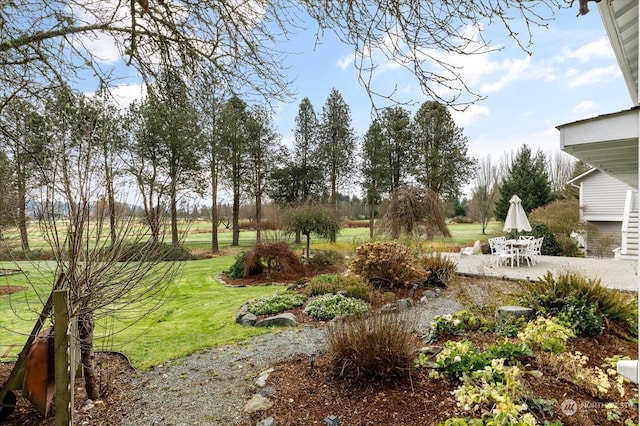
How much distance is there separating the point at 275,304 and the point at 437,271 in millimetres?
4023

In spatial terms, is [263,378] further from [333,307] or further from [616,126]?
[616,126]

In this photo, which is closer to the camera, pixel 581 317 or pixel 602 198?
pixel 581 317

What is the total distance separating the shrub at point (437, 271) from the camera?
8.26 meters

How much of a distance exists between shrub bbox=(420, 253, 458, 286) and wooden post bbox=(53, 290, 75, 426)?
6856mm

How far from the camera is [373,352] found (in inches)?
128

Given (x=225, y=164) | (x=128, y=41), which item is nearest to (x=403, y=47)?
(x=128, y=41)

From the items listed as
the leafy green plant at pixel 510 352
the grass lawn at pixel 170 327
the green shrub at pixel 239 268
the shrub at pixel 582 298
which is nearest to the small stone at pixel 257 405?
the grass lawn at pixel 170 327

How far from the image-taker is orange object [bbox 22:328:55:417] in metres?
2.77

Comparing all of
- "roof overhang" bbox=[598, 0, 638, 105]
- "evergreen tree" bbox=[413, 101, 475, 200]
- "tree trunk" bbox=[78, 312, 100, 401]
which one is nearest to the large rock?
"tree trunk" bbox=[78, 312, 100, 401]

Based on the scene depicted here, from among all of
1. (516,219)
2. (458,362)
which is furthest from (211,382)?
(516,219)

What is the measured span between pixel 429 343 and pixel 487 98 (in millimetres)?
3217

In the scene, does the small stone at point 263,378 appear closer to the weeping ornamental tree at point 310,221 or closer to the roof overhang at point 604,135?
the roof overhang at point 604,135

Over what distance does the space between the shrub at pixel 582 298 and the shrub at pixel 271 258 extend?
269 inches

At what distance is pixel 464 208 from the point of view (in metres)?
39.6
